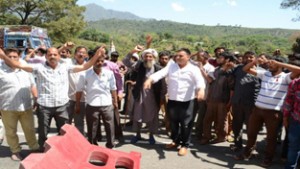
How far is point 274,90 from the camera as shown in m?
4.89

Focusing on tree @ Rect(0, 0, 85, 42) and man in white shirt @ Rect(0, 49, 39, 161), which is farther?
tree @ Rect(0, 0, 85, 42)

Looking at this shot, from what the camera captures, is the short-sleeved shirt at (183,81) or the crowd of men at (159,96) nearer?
the crowd of men at (159,96)

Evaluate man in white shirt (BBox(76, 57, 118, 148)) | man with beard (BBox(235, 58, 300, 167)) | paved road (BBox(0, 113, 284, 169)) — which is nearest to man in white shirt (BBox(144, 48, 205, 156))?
paved road (BBox(0, 113, 284, 169))

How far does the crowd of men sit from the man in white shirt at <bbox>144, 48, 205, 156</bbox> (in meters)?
0.02

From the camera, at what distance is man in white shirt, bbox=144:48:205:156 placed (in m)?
5.49

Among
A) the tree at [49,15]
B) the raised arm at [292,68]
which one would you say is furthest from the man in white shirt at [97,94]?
the tree at [49,15]

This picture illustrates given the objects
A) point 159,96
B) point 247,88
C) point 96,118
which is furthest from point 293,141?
point 96,118

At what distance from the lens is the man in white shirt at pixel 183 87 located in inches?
216

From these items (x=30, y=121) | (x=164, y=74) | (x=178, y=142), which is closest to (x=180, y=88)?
(x=164, y=74)

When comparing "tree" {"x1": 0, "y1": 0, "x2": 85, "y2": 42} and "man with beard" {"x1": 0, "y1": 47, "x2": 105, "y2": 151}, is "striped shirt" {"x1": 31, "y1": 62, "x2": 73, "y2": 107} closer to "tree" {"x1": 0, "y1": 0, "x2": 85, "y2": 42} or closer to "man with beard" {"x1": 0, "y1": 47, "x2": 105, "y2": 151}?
"man with beard" {"x1": 0, "y1": 47, "x2": 105, "y2": 151}

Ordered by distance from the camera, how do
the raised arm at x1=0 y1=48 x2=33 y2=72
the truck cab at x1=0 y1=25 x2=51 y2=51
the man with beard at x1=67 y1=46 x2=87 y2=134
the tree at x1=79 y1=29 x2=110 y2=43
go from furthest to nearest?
the tree at x1=79 y1=29 x2=110 y2=43 < the truck cab at x1=0 y1=25 x2=51 y2=51 < the man with beard at x1=67 y1=46 x2=87 y2=134 < the raised arm at x1=0 y1=48 x2=33 y2=72

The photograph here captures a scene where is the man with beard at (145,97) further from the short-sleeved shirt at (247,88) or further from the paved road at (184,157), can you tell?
the short-sleeved shirt at (247,88)

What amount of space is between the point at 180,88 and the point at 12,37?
44.5 ft

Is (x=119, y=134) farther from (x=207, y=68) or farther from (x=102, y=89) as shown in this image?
(x=207, y=68)
